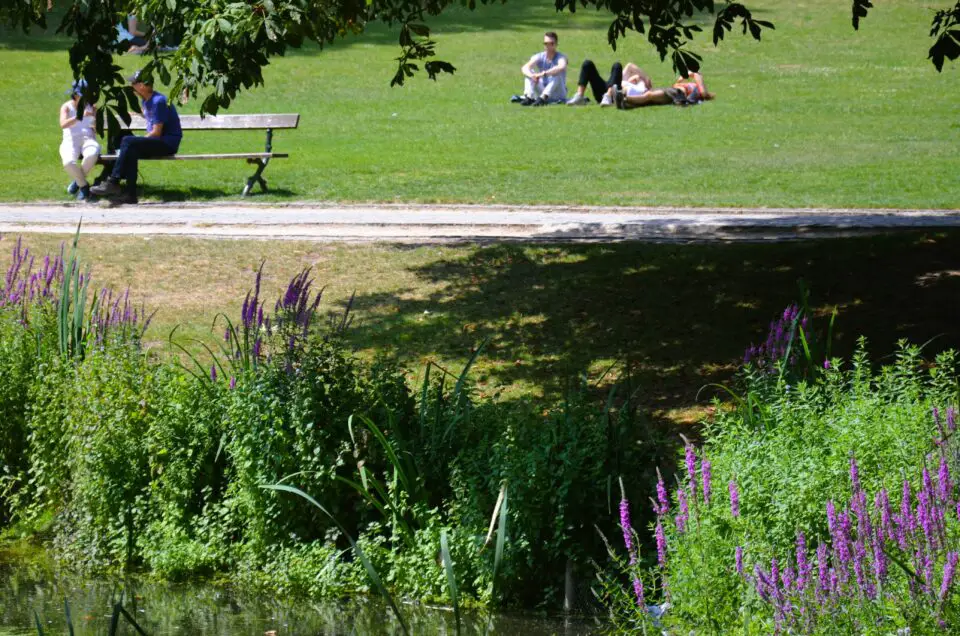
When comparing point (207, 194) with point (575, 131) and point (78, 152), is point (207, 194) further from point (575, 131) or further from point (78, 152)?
point (575, 131)

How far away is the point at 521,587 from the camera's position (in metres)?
5.63

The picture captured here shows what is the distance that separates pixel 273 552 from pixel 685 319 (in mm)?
4287

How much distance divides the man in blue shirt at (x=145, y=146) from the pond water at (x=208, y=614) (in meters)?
9.03

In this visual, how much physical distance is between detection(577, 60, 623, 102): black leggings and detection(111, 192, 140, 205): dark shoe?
11.4 m

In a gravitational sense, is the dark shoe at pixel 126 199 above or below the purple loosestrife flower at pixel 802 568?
below

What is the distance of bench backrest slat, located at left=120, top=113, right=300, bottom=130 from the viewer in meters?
16.2

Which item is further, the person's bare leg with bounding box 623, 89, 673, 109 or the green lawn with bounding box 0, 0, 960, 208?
the person's bare leg with bounding box 623, 89, 673, 109

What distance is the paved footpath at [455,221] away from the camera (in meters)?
12.1

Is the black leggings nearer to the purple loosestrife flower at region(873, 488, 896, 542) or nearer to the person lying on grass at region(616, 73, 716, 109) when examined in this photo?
the person lying on grass at region(616, 73, 716, 109)

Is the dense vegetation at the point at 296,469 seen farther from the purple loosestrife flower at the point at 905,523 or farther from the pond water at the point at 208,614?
the purple loosestrife flower at the point at 905,523

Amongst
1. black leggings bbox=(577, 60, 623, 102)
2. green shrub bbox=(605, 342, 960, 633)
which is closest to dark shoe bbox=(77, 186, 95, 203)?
green shrub bbox=(605, 342, 960, 633)

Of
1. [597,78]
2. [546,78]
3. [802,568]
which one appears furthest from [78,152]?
[802,568]

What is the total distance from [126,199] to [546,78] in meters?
11.4

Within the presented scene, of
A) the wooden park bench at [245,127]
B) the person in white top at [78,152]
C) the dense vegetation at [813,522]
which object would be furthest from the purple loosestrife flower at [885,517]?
the person in white top at [78,152]
